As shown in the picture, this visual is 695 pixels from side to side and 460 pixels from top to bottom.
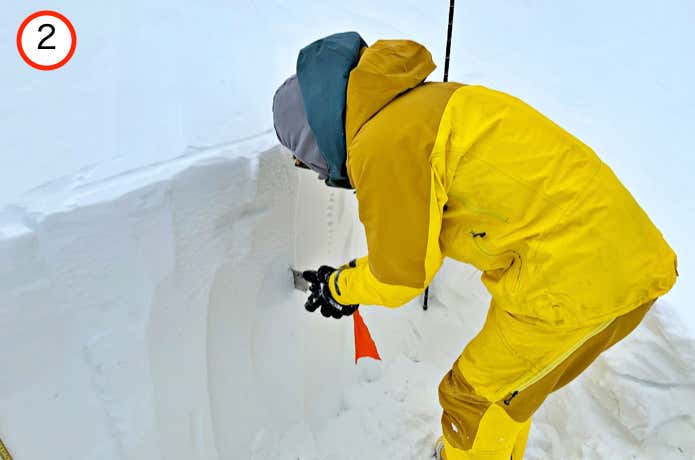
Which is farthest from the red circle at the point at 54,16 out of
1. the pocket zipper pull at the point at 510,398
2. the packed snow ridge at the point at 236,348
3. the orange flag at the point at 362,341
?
the pocket zipper pull at the point at 510,398

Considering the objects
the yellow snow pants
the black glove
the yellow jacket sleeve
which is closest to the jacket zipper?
the yellow snow pants

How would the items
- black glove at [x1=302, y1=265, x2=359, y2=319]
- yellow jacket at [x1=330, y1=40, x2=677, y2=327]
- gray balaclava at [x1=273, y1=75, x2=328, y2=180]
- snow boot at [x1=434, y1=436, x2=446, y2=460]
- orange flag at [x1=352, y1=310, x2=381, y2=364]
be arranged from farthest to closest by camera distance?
snow boot at [x1=434, y1=436, x2=446, y2=460] → orange flag at [x1=352, y1=310, x2=381, y2=364] → black glove at [x1=302, y1=265, x2=359, y2=319] → gray balaclava at [x1=273, y1=75, x2=328, y2=180] → yellow jacket at [x1=330, y1=40, x2=677, y2=327]

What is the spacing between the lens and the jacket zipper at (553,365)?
1340 mm

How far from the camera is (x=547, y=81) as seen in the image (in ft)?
9.59

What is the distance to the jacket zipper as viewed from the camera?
1340mm

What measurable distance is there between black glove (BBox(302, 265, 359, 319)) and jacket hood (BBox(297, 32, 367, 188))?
1.69ft

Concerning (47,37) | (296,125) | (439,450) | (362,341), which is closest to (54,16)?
(47,37)

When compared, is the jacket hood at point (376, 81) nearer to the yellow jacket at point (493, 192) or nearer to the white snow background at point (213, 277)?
the yellow jacket at point (493, 192)

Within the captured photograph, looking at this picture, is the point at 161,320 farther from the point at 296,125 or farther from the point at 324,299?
the point at 296,125

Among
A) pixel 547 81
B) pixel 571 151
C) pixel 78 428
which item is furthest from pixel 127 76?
pixel 547 81

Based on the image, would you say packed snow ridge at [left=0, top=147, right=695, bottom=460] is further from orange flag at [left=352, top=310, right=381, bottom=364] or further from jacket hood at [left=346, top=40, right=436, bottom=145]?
jacket hood at [left=346, top=40, right=436, bottom=145]

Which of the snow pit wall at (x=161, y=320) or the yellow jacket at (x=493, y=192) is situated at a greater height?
the yellow jacket at (x=493, y=192)

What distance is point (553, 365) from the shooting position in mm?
1409

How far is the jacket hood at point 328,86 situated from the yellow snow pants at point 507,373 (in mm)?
650
